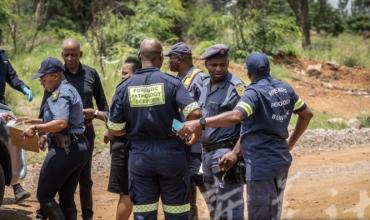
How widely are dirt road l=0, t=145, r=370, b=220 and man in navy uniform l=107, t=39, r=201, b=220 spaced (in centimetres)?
209

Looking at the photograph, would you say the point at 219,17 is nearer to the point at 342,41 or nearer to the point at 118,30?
the point at 118,30

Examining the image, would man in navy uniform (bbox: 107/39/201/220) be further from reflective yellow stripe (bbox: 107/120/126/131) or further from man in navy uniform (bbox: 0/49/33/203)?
man in navy uniform (bbox: 0/49/33/203)

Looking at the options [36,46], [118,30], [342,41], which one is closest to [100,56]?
[118,30]

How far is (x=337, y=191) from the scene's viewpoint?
23.7ft

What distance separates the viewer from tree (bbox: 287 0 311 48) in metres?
23.0

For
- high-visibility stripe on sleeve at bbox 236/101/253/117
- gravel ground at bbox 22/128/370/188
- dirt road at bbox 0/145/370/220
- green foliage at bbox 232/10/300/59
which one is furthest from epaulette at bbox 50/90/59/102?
green foliage at bbox 232/10/300/59

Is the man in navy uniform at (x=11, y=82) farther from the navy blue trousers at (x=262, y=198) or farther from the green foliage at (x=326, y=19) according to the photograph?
the green foliage at (x=326, y=19)

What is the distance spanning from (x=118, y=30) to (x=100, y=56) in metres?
1.99

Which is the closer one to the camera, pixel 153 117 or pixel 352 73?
pixel 153 117

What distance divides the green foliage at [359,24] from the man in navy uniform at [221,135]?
32.9 metres

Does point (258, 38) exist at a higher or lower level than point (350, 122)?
higher

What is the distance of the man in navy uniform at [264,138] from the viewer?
4.37 m

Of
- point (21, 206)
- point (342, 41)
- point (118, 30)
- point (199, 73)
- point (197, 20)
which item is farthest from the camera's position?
point (342, 41)

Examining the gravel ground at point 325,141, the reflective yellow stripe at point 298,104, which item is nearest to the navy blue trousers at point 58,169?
the reflective yellow stripe at point 298,104
